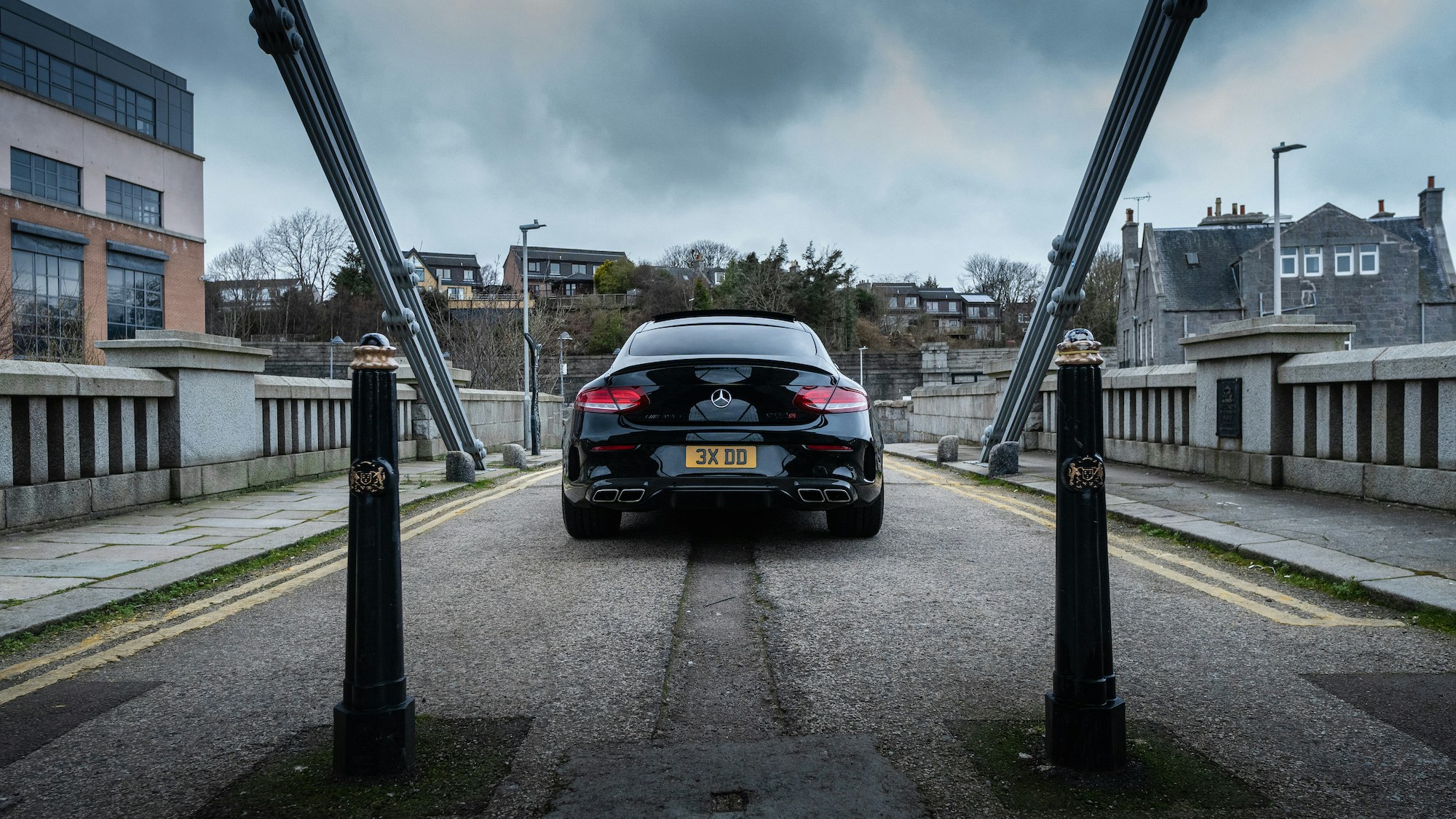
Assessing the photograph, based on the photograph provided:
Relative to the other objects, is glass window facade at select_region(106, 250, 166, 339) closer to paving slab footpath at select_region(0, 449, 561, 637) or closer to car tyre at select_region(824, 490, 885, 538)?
paving slab footpath at select_region(0, 449, 561, 637)

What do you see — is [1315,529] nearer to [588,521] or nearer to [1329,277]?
[588,521]

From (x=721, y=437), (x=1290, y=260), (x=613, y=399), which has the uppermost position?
(x=1290, y=260)

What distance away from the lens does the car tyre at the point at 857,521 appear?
6141 millimetres

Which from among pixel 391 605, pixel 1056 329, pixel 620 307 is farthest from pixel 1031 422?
pixel 620 307

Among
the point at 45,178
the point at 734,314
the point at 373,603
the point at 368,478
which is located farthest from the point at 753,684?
the point at 45,178

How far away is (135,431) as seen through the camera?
765 cm

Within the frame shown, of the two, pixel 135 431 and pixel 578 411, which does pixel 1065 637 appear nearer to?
pixel 578 411

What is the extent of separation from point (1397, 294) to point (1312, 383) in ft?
165

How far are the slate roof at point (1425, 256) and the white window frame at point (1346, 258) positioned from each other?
2.22 meters

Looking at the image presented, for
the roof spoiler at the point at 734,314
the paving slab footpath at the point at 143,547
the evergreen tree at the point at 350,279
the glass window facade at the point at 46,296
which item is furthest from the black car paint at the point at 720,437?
the evergreen tree at the point at 350,279

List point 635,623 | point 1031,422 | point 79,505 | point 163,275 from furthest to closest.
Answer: point 163,275, point 1031,422, point 79,505, point 635,623

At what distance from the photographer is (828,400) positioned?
5.58 meters

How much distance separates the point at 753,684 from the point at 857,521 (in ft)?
10.5

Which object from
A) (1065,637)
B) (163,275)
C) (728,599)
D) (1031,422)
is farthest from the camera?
(163,275)
